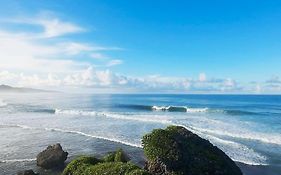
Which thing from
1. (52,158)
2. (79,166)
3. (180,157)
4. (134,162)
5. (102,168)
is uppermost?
(180,157)

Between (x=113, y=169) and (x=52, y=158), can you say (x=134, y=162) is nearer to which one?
(x=52, y=158)

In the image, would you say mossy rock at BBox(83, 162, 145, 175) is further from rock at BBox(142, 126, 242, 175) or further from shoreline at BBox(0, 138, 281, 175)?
shoreline at BBox(0, 138, 281, 175)

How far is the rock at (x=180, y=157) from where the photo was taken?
1512 cm

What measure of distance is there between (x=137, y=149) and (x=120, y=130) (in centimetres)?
1173

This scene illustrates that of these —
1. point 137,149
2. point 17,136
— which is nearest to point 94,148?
point 137,149

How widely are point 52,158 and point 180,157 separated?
969 centimetres

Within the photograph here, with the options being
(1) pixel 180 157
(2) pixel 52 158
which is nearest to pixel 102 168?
(1) pixel 180 157

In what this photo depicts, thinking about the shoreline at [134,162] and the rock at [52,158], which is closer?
the shoreline at [134,162]

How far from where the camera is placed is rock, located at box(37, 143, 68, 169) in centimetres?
→ 2173

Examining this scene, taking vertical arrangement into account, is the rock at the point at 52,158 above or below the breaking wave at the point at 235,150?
above

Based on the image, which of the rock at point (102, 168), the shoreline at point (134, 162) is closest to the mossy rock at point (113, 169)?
the rock at point (102, 168)

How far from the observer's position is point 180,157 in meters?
15.3

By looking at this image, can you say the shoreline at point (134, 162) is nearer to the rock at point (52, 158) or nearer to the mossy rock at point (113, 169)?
the rock at point (52, 158)

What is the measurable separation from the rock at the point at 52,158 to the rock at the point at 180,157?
798cm
